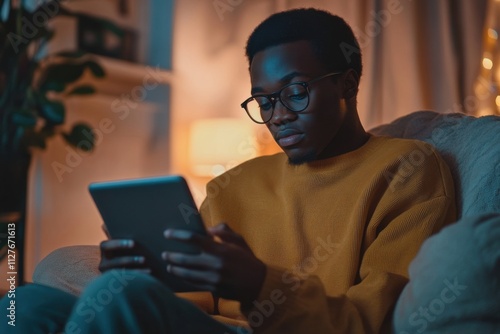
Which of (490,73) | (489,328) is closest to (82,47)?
(490,73)

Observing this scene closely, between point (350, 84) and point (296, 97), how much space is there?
0.14 metres

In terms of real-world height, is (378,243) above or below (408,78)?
below

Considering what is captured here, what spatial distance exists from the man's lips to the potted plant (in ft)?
4.10

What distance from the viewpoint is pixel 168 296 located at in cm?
78

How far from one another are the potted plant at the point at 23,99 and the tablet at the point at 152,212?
1283mm

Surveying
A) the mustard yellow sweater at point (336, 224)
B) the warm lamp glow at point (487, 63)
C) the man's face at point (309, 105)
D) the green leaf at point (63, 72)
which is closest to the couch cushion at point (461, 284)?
the mustard yellow sweater at point (336, 224)

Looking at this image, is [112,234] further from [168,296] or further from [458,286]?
[458,286]

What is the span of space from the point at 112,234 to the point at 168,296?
0.23 meters

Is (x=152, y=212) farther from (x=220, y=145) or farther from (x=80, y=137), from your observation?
(x=220, y=145)

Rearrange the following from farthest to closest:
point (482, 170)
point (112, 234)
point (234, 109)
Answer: point (234, 109) < point (482, 170) < point (112, 234)

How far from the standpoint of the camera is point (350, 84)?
1.22 m

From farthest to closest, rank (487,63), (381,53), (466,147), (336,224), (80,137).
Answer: (381,53) < (487,63) < (80,137) < (466,147) < (336,224)

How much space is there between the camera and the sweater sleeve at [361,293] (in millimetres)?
830

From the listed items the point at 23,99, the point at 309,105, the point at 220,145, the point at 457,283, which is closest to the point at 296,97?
the point at 309,105
